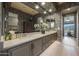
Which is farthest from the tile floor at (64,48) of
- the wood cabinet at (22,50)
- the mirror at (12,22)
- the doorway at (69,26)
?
the mirror at (12,22)

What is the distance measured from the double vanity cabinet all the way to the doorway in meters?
0.25

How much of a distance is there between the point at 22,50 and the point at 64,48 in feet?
2.90

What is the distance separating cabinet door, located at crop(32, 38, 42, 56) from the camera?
2547 millimetres

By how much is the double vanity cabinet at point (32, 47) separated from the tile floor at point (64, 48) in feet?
0.48

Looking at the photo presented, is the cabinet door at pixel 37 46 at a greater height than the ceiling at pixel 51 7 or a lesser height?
lesser

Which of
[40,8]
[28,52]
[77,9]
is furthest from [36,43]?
[77,9]

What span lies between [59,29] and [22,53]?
0.92 m

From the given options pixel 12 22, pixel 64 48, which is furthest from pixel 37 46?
pixel 12 22

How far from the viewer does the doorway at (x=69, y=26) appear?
259cm

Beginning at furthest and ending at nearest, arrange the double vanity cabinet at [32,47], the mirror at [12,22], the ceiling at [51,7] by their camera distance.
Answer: the ceiling at [51,7]
the mirror at [12,22]
the double vanity cabinet at [32,47]

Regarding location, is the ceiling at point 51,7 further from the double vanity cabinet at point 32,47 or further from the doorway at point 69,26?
the double vanity cabinet at point 32,47

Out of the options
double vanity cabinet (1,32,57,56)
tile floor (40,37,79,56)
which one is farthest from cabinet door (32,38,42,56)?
tile floor (40,37,79,56)

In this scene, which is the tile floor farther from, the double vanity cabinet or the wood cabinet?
the wood cabinet

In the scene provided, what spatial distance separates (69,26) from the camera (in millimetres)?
2648
